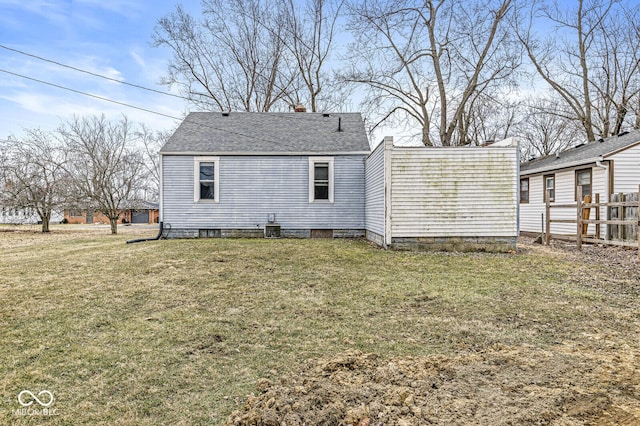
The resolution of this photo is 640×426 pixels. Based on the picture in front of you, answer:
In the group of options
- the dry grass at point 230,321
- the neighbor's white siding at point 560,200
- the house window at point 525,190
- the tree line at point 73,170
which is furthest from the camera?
the tree line at point 73,170

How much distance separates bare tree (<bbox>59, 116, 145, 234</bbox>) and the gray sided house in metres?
7.73

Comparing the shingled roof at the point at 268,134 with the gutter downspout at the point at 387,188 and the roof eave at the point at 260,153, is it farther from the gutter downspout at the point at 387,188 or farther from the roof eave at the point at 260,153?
the gutter downspout at the point at 387,188

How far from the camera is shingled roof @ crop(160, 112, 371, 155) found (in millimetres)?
12078

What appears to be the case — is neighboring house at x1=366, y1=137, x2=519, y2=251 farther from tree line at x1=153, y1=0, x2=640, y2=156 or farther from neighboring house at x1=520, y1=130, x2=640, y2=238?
tree line at x1=153, y1=0, x2=640, y2=156

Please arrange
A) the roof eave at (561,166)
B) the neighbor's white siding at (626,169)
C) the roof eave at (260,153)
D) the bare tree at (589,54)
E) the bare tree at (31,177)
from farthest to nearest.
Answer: the bare tree at (589,54) < the bare tree at (31,177) < the roof eave at (260,153) < the roof eave at (561,166) < the neighbor's white siding at (626,169)

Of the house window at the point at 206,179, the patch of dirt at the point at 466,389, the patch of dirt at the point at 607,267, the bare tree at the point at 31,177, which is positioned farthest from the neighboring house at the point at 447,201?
the bare tree at the point at 31,177

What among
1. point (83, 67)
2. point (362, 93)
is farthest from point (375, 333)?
point (362, 93)

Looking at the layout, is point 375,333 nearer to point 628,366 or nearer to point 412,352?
point 412,352

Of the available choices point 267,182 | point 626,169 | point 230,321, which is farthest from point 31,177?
point 626,169

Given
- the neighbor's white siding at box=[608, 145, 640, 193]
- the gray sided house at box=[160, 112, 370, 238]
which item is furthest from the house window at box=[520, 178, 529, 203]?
the gray sided house at box=[160, 112, 370, 238]

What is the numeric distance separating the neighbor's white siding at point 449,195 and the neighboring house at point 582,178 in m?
3.67

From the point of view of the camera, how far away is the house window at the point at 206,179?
470 inches

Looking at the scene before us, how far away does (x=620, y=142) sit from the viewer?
1130 centimetres

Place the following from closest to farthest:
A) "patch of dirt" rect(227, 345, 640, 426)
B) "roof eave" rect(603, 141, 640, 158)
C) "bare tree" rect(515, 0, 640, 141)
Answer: "patch of dirt" rect(227, 345, 640, 426), "roof eave" rect(603, 141, 640, 158), "bare tree" rect(515, 0, 640, 141)
